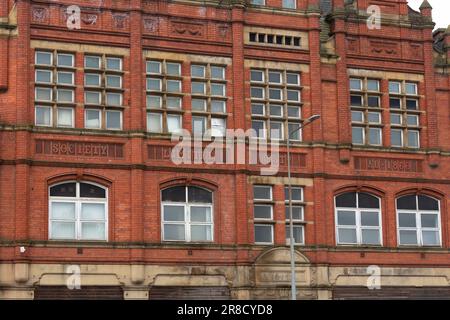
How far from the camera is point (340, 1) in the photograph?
3959 cm

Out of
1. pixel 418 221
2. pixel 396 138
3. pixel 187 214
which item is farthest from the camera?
pixel 396 138

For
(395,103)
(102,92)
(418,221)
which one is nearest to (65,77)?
(102,92)

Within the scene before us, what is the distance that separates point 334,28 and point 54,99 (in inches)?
568

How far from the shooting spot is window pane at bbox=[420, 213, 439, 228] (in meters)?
38.6

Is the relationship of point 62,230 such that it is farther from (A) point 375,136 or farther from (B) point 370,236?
(A) point 375,136

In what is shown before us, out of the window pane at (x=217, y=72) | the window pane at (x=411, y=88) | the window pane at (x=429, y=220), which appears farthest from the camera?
the window pane at (x=411, y=88)

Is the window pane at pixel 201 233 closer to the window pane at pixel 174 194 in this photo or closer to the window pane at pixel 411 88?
the window pane at pixel 174 194

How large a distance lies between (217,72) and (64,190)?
29.6 ft

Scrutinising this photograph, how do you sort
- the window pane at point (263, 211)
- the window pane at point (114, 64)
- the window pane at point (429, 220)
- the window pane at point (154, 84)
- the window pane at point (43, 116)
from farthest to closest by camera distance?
the window pane at point (429, 220), the window pane at point (263, 211), the window pane at point (154, 84), the window pane at point (114, 64), the window pane at point (43, 116)

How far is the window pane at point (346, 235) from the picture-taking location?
37034 millimetres

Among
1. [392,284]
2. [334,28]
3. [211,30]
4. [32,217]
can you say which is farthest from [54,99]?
[392,284]

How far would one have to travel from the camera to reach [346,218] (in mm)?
37312

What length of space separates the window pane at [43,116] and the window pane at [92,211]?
3823 mm

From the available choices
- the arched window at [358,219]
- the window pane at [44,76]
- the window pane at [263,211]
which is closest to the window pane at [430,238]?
the arched window at [358,219]
